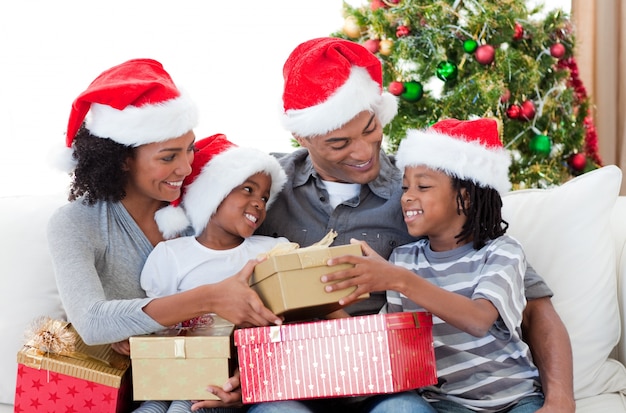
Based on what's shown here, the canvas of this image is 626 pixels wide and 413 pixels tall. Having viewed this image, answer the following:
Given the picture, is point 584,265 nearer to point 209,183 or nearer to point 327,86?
point 327,86

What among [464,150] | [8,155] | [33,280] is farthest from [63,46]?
[464,150]

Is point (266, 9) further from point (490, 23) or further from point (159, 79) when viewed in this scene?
point (159, 79)

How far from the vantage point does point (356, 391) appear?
1654mm

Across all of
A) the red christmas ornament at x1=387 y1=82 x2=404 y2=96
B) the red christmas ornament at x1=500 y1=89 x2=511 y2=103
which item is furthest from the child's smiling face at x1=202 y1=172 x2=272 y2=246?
the red christmas ornament at x1=500 y1=89 x2=511 y2=103

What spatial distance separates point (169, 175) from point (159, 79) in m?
0.26

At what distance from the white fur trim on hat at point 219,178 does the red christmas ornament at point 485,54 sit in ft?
5.06

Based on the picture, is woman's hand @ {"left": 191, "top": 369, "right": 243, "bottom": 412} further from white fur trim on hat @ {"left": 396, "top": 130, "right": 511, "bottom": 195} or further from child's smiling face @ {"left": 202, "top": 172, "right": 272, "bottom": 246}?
white fur trim on hat @ {"left": 396, "top": 130, "right": 511, "bottom": 195}

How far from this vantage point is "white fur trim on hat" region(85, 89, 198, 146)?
77.4 inches

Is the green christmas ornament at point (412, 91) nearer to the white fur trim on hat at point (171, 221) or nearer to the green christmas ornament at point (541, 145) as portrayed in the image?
the green christmas ornament at point (541, 145)

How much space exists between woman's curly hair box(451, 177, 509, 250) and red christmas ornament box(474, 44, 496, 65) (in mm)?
1465

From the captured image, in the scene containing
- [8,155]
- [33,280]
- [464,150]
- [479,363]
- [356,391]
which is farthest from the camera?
[8,155]

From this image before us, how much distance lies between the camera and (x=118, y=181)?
2.04 metres

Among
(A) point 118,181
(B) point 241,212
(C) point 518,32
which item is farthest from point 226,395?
(C) point 518,32

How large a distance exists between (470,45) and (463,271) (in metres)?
1.70
